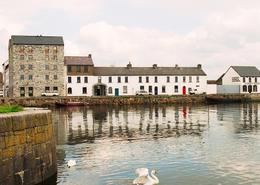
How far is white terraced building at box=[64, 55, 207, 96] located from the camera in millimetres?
99000

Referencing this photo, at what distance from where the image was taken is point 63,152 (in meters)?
24.9

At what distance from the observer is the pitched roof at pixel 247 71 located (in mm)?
114144

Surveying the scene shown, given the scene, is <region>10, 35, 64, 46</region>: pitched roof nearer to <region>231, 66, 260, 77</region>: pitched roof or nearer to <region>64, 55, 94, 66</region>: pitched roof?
<region>64, 55, 94, 66</region>: pitched roof

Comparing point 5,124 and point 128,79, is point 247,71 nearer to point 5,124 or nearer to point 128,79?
point 128,79

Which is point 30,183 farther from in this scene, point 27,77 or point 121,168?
point 27,77

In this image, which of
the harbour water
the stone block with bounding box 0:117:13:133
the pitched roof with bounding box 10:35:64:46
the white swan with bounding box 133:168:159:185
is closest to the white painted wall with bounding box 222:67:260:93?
the pitched roof with bounding box 10:35:64:46

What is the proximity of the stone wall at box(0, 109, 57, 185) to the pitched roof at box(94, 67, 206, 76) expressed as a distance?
83968mm

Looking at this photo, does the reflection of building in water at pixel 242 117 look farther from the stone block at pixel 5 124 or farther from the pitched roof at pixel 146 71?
the pitched roof at pixel 146 71

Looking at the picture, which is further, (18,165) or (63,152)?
(63,152)

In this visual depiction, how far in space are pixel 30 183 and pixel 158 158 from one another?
30.5 feet

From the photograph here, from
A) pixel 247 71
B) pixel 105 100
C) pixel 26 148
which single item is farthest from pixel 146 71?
pixel 26 148

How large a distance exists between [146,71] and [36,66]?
2809cm

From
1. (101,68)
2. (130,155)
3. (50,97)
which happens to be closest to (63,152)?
(130,155)

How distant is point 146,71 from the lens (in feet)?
347
